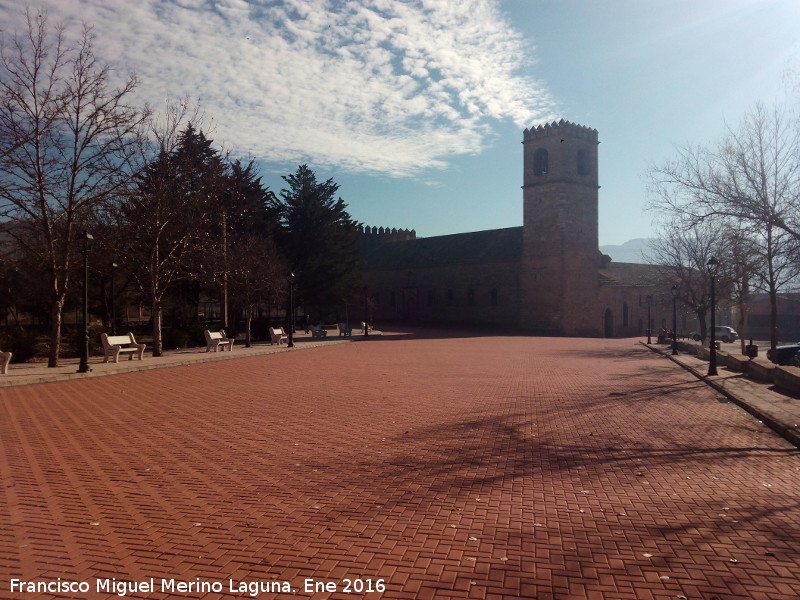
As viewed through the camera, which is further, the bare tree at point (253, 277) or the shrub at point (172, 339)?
the bare tree at point (253, 277)

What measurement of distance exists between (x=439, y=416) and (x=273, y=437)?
10.5ft

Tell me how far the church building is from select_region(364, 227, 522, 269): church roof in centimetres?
22

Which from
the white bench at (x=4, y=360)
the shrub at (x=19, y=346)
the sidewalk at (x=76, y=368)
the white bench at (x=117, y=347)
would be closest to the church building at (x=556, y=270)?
the sidewalk at (x=76, y=368)

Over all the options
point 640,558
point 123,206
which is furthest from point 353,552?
point 123,206

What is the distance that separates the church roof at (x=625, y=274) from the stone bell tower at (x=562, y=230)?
190cm

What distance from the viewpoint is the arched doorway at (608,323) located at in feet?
196

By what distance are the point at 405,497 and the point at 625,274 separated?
62.8 m

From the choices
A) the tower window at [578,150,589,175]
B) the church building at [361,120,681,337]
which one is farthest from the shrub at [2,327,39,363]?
the tower window at [578,150,589,175]

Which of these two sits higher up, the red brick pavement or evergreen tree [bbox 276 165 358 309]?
evergreen tree [bbox 276 165 358 309]

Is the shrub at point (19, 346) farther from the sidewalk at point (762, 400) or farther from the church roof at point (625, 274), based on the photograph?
the church roof at point (625, 274)

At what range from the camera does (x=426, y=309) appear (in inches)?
2844

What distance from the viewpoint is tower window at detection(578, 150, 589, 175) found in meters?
59.1

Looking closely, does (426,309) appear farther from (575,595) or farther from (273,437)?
(575,595)

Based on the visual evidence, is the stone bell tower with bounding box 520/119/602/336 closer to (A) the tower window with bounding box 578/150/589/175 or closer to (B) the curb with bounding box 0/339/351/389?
(A) the tower window with bounding box 578/150/589/175
